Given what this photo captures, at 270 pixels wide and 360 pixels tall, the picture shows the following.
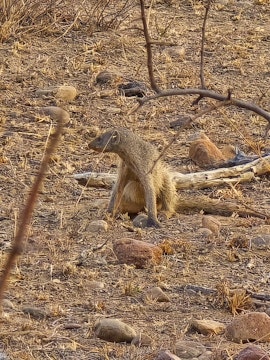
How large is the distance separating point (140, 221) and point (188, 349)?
1943 millimetres

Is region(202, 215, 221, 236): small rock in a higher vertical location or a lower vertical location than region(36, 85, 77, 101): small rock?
lower

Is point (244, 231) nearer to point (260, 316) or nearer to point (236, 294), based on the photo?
point (236, 294)

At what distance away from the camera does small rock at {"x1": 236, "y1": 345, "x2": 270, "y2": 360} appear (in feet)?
10.8

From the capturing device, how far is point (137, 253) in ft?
15.1

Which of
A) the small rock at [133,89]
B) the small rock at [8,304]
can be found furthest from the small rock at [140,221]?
the small rock at [133,89]

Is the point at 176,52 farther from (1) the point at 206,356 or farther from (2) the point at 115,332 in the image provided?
(1) the point at 206,356

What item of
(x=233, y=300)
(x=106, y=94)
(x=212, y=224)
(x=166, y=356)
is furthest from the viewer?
(x=106, y=94)

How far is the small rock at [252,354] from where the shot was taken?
3.29 metres

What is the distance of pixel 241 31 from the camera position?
357 inches

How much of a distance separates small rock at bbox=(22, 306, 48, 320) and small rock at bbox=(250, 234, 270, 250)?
144 centimetres

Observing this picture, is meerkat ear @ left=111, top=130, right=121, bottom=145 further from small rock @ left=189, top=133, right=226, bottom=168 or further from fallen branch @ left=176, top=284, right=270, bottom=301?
fallen branch @ left=176, top=284, right=270, bottom=301

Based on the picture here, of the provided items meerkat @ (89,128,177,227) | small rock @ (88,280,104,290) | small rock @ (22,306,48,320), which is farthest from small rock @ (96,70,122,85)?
small rock @ (22,306,48,320)

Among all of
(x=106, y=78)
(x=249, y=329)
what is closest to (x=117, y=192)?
(x=249, y=329)

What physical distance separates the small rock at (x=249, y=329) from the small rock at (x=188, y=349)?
0.15 meters
